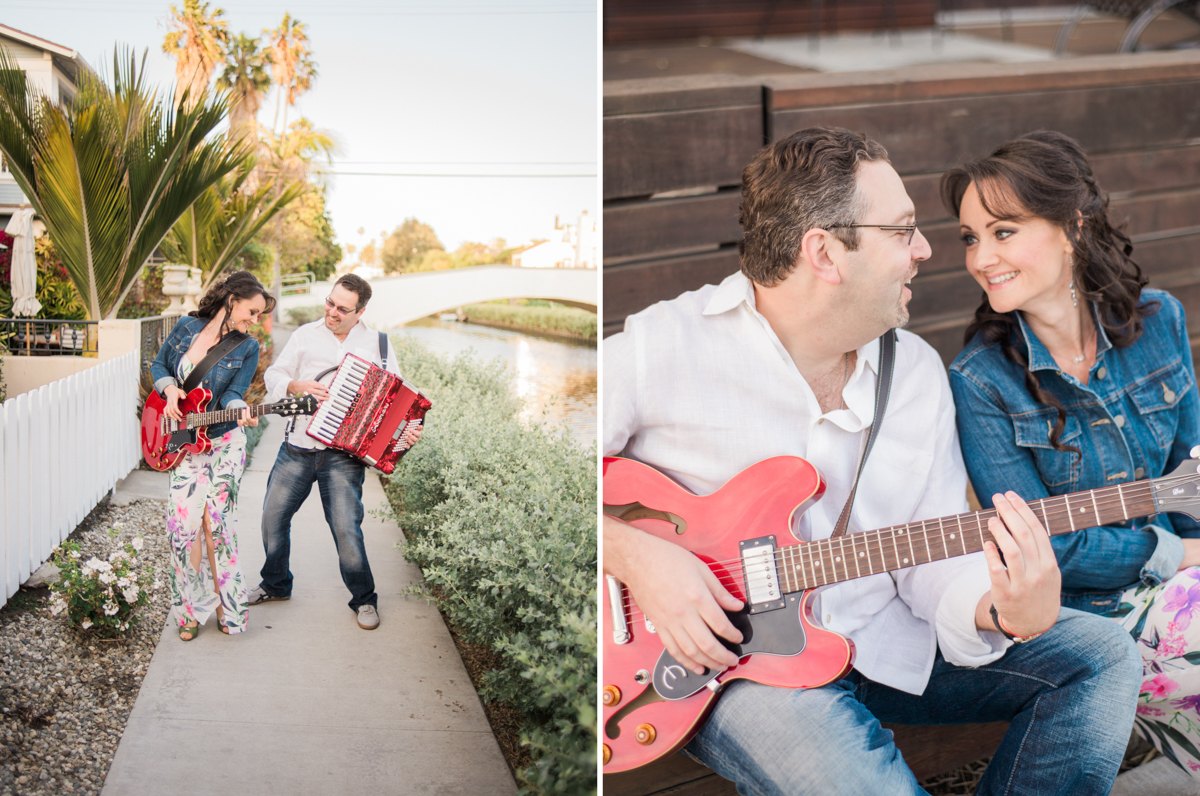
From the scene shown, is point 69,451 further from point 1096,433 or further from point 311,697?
point 1096,433

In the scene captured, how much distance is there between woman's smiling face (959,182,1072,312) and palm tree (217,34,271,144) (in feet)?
5.09

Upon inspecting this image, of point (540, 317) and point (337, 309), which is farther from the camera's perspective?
point (540, 317)

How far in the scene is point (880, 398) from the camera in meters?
1.51

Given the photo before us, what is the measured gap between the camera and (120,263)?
5.02 ft

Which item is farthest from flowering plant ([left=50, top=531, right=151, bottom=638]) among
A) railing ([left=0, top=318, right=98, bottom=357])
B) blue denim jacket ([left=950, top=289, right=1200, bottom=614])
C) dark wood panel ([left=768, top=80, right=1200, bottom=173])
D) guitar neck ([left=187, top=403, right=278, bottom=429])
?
dark wood panel ([left=768, top=80, right=1200, bottom=173])

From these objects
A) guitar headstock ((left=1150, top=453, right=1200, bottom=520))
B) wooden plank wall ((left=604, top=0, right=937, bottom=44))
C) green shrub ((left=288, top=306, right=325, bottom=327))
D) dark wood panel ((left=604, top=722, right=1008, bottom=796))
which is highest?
wooden plank wall ((left=604, top=0, right=937, bottom=44))

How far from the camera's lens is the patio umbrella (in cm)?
150

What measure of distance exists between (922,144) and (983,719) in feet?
5.74

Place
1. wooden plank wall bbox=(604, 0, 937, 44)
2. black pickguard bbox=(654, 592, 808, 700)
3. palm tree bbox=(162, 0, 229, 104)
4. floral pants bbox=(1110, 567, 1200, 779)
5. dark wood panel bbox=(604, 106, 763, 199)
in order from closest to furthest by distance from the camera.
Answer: black pickguard bbox=(654, 592, 808, 700)
palm tree bbox=(162, 0, 229, 104)
floral pants bbox=(1110, 567, 1200, 779)
dark wood panel bbox=(604, 106, 763, 199)
wooden plank wall bbox=(604, 0, 937, 44)

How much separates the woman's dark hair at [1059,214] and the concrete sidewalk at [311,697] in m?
1.43

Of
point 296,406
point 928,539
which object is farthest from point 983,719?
point 296,406

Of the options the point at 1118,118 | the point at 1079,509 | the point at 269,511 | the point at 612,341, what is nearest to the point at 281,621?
the point at 269,511

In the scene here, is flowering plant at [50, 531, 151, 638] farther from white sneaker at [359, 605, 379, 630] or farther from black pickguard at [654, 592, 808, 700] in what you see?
black pickguard at [654, 592, 808, 700]

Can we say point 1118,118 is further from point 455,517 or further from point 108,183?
point 108,183
